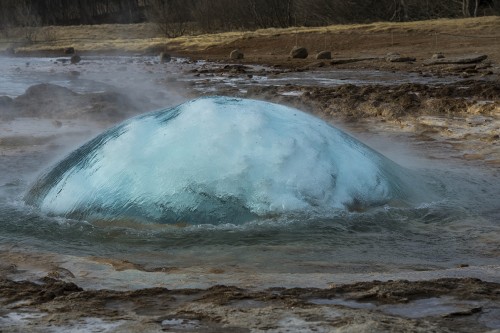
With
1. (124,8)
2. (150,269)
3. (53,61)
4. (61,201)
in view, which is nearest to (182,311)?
(150,269)

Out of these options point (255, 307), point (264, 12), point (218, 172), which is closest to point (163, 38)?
point (264, 12)

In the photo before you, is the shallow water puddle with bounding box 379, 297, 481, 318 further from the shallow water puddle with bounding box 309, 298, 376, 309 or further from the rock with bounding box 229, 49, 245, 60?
the rock with bounding box 229, 49, 245, 60

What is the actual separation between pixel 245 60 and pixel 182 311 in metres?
20.8

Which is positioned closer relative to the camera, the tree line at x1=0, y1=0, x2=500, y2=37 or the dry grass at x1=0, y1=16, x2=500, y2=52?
the dry grass at x1=0, y1=16, x2=500, y2=52

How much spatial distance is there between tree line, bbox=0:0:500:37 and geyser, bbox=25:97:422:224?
81.0 feet

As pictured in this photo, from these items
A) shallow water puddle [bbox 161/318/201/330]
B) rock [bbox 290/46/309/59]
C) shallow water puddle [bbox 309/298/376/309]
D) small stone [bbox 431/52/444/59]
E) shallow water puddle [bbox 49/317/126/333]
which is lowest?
shallow water puddle [bbox 309/298/376/309]

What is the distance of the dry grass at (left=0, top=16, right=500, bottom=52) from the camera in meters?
23.8

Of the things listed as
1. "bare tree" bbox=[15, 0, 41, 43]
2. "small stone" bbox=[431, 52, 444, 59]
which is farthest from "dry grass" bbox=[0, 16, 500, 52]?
"small stone" bbox=[431, 52, 444, 59]

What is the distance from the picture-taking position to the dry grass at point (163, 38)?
936 inches

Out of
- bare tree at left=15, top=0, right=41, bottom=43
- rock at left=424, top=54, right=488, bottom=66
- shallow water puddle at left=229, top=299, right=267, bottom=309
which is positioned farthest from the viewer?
bare tree at left=15, top=0, right=41, bottom=43

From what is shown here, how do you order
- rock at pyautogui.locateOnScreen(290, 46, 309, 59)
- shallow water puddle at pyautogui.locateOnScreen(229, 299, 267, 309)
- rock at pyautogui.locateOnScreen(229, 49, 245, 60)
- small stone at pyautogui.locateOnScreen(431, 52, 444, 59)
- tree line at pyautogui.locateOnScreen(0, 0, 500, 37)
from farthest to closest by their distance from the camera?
tree line at pyautogui.locateOnScreen(0, 0, 500, 37), rock at pyautogui.locateOnScreen(229, 49, 245, 60), rock at pyautogui.locateOnScreen(290, 46, 309, 59), small stone at pyautogui.locateOnScreen(431, 52, 444, 59), shallow water puddle at pyautogui.locateOnScreen(229, 299, 267, 309)

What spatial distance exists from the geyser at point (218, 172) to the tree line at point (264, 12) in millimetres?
24692

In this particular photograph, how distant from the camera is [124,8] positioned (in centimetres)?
4719

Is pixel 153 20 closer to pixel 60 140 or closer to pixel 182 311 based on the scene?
pixel 60 140
